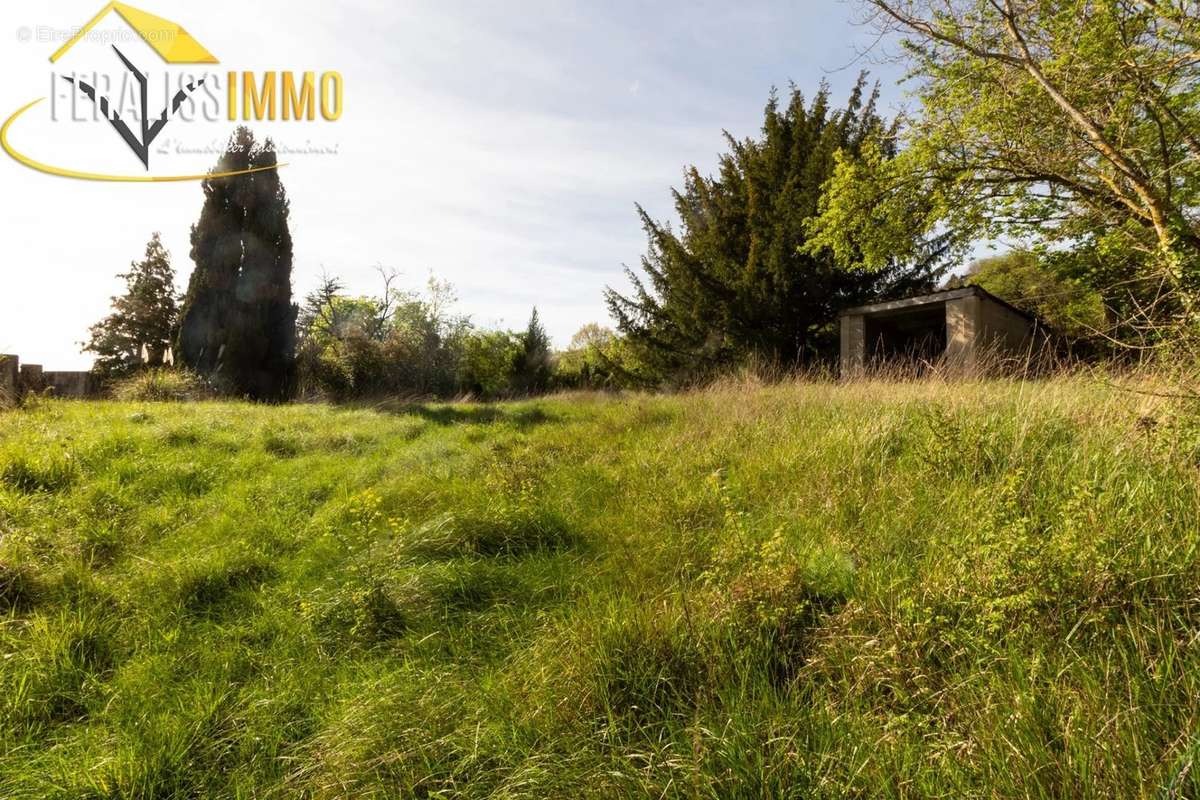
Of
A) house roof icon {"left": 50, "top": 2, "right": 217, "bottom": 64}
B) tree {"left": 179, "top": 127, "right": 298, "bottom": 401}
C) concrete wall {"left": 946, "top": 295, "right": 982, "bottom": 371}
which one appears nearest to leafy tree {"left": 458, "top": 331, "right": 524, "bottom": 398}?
tree {"left": 179, "top": 127, "right": 298, "bottom": 401}

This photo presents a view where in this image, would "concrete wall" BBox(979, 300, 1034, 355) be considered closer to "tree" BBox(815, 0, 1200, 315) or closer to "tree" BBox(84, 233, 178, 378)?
"tree" BBox(815, 0, 1200, 315)

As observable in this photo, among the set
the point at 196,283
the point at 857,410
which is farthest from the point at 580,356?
the point at 857,410

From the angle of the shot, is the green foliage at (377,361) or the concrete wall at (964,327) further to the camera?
the green foliage at (377,361)

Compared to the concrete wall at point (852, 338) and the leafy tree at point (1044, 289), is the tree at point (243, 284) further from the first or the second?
the leafy tree at point (1044, 289)

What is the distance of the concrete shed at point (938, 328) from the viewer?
11648 millimetres

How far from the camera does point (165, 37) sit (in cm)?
628

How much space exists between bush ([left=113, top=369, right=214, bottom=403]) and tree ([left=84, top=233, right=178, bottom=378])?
41.4ft

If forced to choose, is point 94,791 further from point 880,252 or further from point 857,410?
point 880,252

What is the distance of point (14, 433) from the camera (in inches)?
229

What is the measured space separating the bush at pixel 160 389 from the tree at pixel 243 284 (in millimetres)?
1884

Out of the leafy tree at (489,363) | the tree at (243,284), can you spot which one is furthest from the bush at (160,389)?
the leafy tree at (489,363)

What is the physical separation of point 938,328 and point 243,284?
2170cm

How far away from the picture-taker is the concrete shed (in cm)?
1165

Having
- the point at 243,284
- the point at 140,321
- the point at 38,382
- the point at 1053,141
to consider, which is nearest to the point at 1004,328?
the point at 1053,141
